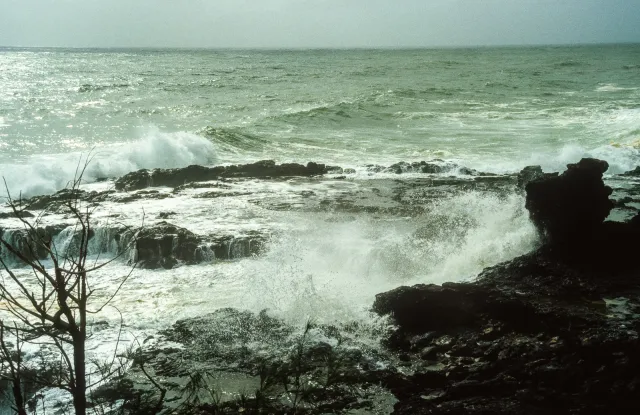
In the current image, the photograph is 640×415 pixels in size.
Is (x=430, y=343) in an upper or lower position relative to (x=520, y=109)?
lower

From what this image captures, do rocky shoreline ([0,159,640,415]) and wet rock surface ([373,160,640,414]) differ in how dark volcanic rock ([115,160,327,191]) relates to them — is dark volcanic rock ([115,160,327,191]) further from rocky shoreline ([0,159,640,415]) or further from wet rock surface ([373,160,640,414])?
wet rock surface ([373,160,640,414])

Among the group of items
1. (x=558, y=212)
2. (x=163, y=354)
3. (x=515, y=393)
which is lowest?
(x=163, y=354)

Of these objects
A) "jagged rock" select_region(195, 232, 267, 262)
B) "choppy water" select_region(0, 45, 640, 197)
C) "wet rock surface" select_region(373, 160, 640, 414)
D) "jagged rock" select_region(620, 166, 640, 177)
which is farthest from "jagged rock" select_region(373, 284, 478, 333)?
"choppy water" select_region(0, 45, 640, 197)

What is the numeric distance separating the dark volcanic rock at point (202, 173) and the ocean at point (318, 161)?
81cm

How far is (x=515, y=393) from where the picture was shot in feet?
18.7

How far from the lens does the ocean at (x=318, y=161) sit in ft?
33.2

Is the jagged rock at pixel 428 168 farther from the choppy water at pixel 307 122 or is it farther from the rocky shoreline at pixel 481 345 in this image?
the rocky shoreline at pixel 481 345

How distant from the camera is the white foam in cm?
1898

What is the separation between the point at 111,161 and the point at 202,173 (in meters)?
4.89

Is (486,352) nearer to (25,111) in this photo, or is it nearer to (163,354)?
(163,354)

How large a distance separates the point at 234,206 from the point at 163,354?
8.25m

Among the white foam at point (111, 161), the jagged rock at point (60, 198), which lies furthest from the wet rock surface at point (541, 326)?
the white foam at point (111, 161)

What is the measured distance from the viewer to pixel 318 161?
75.0ft

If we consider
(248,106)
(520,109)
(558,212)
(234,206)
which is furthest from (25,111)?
(558,212)
